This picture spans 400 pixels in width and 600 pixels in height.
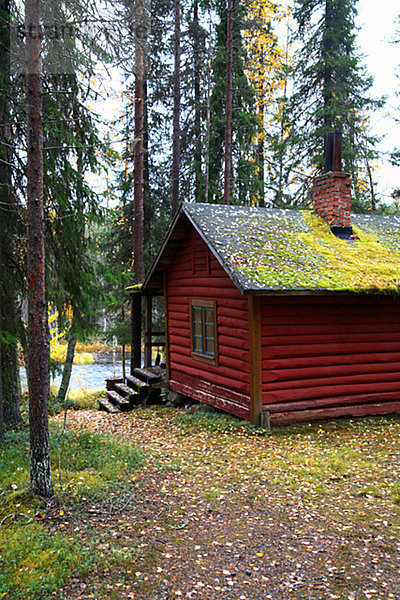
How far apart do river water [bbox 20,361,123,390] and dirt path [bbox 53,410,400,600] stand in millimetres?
14600

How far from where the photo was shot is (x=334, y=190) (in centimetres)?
1323

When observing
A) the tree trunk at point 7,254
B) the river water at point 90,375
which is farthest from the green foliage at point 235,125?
the tree trunk at point 7,254

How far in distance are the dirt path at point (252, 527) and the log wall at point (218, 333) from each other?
2230 mm

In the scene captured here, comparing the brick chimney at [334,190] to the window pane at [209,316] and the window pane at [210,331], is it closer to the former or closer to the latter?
the window pane at [209,316]

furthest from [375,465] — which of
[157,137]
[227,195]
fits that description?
[157,137]

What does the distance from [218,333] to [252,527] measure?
251 inches

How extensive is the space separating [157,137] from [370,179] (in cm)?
1195

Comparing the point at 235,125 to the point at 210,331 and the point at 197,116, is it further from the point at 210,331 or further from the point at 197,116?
the point at 210,331

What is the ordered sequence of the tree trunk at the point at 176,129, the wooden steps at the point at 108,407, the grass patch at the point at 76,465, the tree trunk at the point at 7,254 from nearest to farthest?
the grass patch at the point at 76,465
the tree trunk at the point at 7,254
the wooden steps at the point at 108,407
the tree trunk at the point at 176,129

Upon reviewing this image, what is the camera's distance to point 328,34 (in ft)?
71.2

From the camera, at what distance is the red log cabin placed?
10391 millimetres

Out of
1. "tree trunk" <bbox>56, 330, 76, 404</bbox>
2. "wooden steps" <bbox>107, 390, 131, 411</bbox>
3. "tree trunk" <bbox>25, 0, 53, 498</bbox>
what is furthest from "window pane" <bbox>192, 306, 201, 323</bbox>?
"tree trunk" <bbox>25, 0, 53, 498</bbox>

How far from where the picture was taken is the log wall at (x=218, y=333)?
1097 cm

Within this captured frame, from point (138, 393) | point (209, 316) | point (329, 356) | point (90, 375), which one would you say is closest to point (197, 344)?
point (209, 316)
